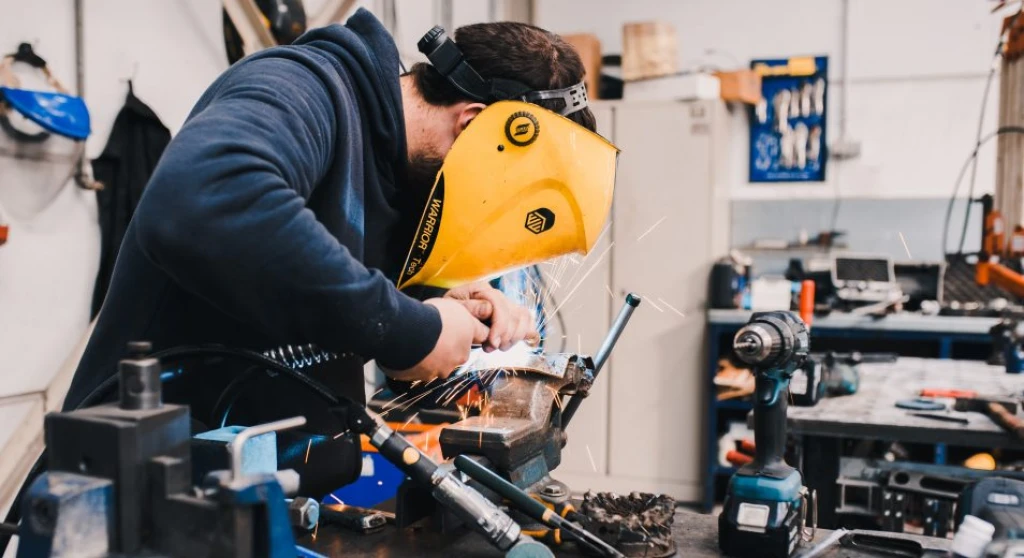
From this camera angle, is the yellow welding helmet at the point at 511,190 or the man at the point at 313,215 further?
the yellow welding helmet at the point at 511,190

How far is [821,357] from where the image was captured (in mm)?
2588

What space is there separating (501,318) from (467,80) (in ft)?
1.28

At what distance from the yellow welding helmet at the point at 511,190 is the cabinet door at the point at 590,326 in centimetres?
308

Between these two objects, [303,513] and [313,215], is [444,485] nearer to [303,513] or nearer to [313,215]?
[303,513]

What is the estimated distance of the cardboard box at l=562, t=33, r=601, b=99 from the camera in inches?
185

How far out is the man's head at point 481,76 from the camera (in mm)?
1289

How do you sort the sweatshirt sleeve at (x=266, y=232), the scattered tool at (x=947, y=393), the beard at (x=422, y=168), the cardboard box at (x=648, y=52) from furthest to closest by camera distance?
the cardboard box at (x=648, y=52)
the scattered tool at (x=947, y=393)
the beard at (x=422, y=168)
the sweatshirt sleeve at (x=266, y=232)

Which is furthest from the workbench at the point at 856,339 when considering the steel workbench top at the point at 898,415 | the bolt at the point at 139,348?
the bolt at the point at 139,348

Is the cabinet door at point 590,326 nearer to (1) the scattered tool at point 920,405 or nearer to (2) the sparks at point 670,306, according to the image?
(2) the sparks at point 670,306

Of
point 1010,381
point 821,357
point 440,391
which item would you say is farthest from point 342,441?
point 1010,381

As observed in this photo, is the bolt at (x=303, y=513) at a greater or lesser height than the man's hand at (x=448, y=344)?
lesser

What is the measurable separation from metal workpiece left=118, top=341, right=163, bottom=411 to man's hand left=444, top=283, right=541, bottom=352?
2.03 feet

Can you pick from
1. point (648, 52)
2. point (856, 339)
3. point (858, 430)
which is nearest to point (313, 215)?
point (858, 430)

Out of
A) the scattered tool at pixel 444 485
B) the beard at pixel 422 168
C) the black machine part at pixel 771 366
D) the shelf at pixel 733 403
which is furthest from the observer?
the shelf at pixel 733 403
